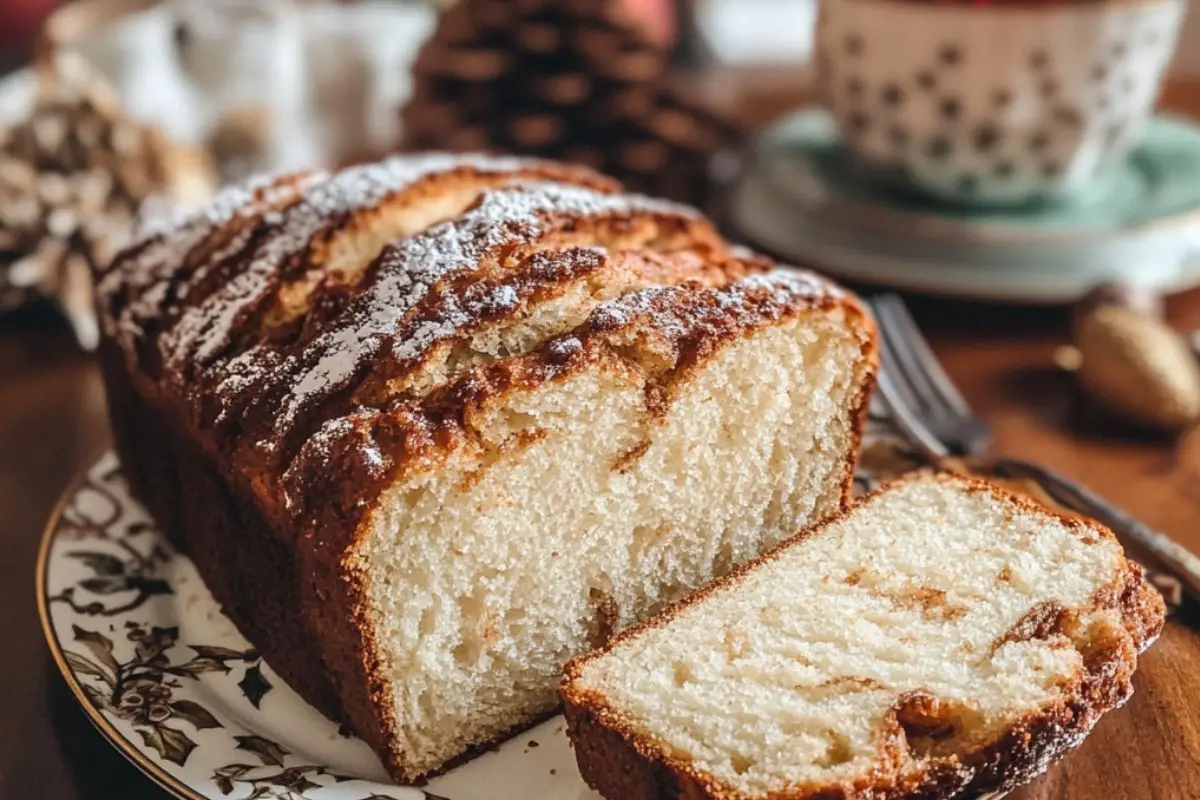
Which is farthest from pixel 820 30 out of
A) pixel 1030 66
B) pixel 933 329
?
pixel 933 329

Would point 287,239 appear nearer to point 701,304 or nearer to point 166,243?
point 166,243

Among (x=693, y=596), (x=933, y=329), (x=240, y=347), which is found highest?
(x=240, y=347)

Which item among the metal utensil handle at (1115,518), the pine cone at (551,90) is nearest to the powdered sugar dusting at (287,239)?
the metal utensil handle at (1115,518)

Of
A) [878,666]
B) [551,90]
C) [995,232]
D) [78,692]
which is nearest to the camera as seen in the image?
[878,666]

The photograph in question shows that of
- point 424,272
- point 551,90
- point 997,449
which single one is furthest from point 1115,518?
point 551,90

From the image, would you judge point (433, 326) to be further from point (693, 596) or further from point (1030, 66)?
point (1030, 66)

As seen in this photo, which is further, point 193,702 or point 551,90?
point 551,90
